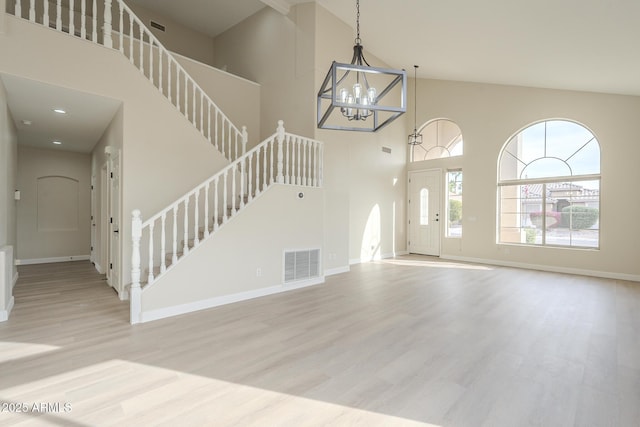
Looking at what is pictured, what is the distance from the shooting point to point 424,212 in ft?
29.2

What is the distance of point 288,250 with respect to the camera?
199 inches

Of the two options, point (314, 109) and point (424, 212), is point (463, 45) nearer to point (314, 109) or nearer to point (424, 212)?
point (314, 109)

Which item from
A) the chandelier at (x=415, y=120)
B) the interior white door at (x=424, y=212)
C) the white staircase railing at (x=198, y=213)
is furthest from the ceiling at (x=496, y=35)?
the white staircase railing at (x=198, y=213)

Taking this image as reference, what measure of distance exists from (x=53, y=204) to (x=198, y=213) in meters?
5.06

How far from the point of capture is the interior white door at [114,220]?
15.4 ft

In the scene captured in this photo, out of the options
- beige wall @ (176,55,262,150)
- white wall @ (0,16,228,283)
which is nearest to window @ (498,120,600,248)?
beige wall @ (176,55,262,150)

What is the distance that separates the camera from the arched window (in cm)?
834

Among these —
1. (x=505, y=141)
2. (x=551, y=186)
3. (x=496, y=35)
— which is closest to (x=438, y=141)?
(x=505, y=141)

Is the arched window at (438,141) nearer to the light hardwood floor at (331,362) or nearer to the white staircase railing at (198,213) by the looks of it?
the white staircase railing at (198,213)

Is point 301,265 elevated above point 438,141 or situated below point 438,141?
below

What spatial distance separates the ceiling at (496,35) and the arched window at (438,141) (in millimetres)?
1305

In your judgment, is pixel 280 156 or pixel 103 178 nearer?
pixel 280 156

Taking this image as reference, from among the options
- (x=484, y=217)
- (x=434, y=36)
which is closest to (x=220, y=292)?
(x=434, y=36)

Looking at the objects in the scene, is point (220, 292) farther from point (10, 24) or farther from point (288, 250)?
point (10, 24)
